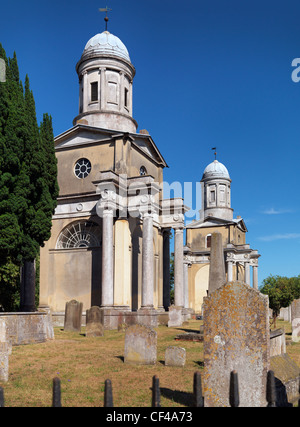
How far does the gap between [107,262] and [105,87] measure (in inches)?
526

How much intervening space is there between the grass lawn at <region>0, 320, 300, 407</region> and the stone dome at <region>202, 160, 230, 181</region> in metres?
39.9

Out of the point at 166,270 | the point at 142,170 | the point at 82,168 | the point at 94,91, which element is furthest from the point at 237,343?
the point at 94,91

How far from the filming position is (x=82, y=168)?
27.7 meters

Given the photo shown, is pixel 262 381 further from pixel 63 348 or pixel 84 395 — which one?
Result: pixel 63 348

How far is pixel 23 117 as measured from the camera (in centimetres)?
1556

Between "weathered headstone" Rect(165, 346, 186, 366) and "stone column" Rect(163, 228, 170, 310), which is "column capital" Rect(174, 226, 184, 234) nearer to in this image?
"stone column" Rect(163, 228, 170, 310)

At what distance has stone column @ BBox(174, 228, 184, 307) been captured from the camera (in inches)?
1105

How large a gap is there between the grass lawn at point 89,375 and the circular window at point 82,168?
47.1 feet

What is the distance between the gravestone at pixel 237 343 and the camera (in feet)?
18.4

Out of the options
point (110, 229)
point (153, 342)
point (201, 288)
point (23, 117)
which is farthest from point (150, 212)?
point (201, 288)

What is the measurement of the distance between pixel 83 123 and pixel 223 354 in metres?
24.6

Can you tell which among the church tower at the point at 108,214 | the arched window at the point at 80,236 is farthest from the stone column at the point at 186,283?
the arched window at the point at 80,236

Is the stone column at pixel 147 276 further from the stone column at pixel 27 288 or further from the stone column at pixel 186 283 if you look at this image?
the stone column at pixel 186 283

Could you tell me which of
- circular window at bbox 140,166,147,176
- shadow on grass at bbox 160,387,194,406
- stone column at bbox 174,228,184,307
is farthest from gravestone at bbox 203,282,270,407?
circular window at bbox 140,166,147,176
